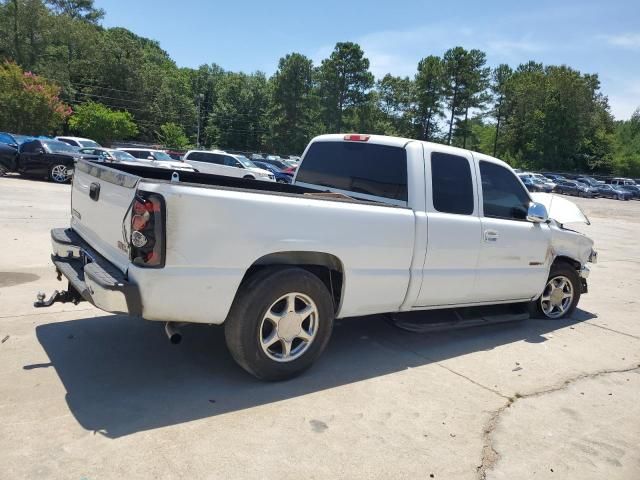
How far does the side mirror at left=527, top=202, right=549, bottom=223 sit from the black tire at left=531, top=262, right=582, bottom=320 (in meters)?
0.97

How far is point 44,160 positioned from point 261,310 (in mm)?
17910

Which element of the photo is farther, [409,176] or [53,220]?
[53,220]

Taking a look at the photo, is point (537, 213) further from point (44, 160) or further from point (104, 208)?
point (44, 160)

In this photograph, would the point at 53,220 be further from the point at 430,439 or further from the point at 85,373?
the point at 430,439

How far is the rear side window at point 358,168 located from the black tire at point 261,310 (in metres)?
1.34

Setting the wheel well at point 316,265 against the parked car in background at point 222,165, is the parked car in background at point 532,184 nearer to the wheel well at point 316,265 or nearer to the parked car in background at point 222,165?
the parked car in background at point 222,165

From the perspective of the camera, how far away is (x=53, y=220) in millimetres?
10586

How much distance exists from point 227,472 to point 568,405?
2.81m

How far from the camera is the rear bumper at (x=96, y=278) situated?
10.6 ft

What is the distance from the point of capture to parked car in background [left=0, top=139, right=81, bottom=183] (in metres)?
18.6

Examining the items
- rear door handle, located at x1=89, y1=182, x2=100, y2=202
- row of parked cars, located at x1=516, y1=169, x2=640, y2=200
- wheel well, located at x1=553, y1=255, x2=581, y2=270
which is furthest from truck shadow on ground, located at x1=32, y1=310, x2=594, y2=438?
row of parked cars, located at x1=516, y1=169, x2=640, y2=200

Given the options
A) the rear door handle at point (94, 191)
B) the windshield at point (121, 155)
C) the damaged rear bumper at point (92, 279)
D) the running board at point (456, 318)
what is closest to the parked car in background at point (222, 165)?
the windshield at point (121, 155)

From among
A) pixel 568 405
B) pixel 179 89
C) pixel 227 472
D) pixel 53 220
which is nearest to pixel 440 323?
pixel 568 405

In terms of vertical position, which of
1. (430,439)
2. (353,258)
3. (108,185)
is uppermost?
(108,185)
